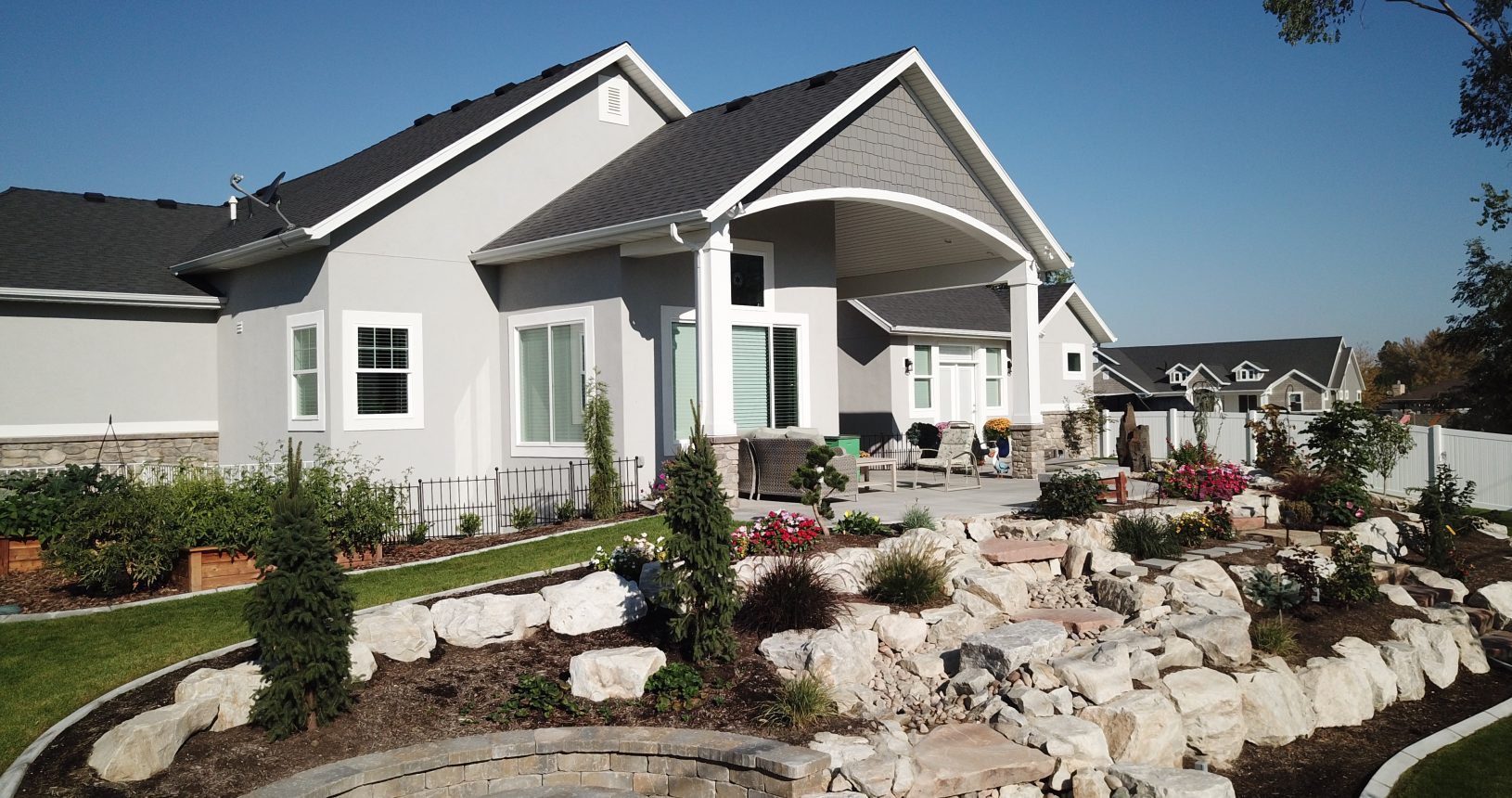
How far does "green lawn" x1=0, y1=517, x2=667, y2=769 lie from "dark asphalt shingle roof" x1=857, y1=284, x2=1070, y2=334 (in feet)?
42.9

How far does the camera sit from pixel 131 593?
9938 mm

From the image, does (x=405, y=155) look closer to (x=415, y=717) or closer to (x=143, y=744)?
(x=415, y=717)

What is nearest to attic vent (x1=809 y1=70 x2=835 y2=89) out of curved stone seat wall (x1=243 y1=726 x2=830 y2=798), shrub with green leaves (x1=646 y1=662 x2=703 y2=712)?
shrub with green leaves (x1=646 y1=662 x2=703 y2=712)

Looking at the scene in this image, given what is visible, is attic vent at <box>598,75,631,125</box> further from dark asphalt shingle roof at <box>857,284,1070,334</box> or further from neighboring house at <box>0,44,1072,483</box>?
dark asphalt shingle roof at <box>857,284,1070,334</box>

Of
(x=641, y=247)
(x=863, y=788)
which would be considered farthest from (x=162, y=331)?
(x=863, y=788)

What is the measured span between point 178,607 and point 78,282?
28.8 ft

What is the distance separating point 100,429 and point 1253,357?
152 feet

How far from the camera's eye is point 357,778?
544cm

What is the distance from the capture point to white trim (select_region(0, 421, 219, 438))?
14.7 m

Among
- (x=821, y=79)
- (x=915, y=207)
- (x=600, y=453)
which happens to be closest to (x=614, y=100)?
(x=821, y=79)

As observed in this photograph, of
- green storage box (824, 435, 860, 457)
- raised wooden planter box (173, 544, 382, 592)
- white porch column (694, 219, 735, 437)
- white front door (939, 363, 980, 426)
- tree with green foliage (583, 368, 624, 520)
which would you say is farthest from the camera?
white front door (939, 363, 980, 426)

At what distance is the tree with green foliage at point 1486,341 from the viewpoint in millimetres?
28516

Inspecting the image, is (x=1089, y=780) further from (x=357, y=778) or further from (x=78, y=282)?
(x=78, y=282)

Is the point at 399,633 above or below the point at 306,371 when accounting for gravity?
below
